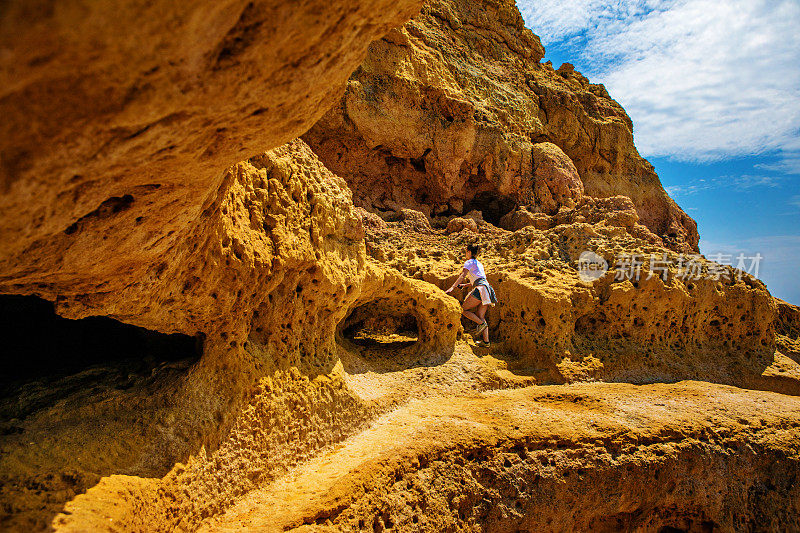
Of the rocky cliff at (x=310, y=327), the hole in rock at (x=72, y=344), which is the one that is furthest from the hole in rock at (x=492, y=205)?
the hole in rock at (x=72, y=344)

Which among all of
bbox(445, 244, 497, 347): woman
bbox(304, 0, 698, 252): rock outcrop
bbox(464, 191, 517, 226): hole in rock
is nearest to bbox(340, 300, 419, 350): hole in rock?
bbox(445, 244, 497, 347): woman

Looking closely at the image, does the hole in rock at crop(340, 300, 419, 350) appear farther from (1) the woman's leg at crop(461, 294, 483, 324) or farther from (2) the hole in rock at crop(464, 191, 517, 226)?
(2) the hole in rock at crop(464, 191, 517, 226)

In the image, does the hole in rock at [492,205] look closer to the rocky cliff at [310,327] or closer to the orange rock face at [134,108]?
the rocky cliff at [310,327]

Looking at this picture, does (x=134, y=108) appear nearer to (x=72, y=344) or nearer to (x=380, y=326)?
(x=72, y=344)

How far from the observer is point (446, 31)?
1158cm

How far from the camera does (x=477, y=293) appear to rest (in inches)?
265

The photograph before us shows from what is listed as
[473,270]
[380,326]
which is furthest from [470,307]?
[380,326]

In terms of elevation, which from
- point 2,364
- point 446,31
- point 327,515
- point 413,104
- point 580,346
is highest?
point 446,31

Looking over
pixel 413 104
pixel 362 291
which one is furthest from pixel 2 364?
pixel 413 104

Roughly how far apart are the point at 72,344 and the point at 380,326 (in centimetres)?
420

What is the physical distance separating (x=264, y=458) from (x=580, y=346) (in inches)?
211

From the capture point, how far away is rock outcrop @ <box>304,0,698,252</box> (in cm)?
961

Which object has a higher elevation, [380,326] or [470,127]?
[470,127]

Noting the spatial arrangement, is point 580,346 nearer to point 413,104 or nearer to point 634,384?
point 634,384
